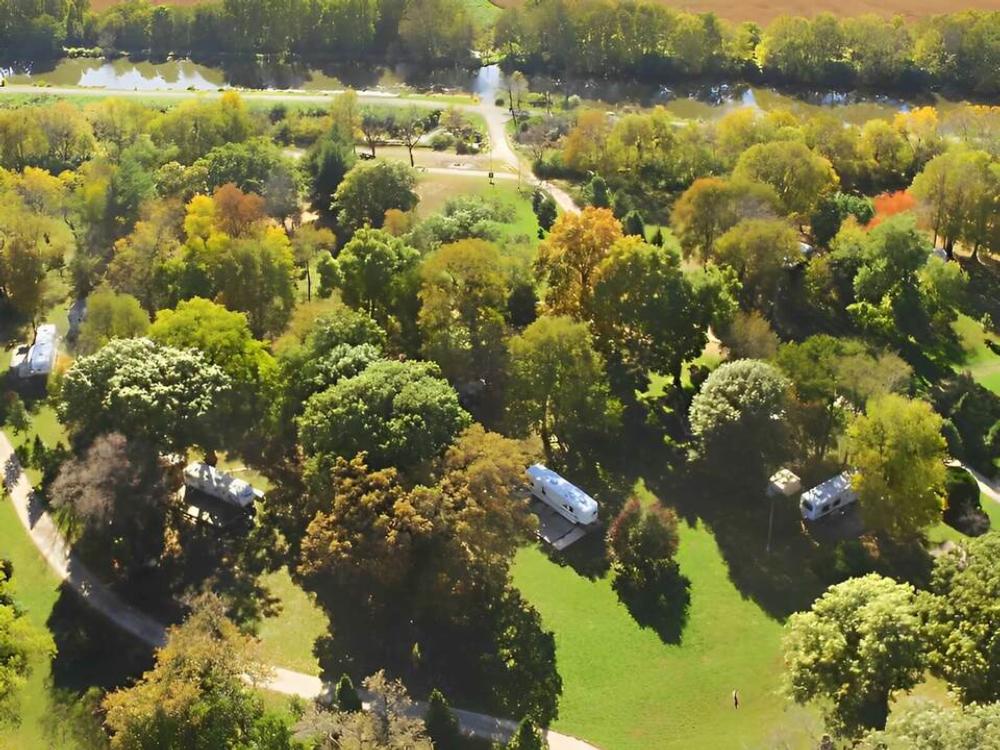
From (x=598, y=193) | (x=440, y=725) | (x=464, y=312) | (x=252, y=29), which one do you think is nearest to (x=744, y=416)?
(x=464, y=312)

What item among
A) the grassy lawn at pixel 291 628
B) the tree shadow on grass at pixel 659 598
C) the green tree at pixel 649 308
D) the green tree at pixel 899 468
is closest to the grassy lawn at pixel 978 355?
the green tree at pixel 899 468

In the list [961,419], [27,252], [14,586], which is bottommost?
[14,586]

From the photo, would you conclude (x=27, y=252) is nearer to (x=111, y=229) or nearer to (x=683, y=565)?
(x=111, y=229)

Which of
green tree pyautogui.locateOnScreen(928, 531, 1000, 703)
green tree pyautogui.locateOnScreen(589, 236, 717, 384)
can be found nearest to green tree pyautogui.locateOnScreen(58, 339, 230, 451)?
green tree pyautogui.locateOnScreen(589, 236, 717, 384)

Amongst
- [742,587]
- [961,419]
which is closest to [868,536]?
[742,587]

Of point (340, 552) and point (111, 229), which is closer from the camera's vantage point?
point (340, 552)

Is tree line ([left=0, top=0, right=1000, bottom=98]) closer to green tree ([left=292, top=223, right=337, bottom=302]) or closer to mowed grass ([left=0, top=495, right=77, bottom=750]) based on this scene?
green tree ([left=292, top=223, right=337, bottom=302])
